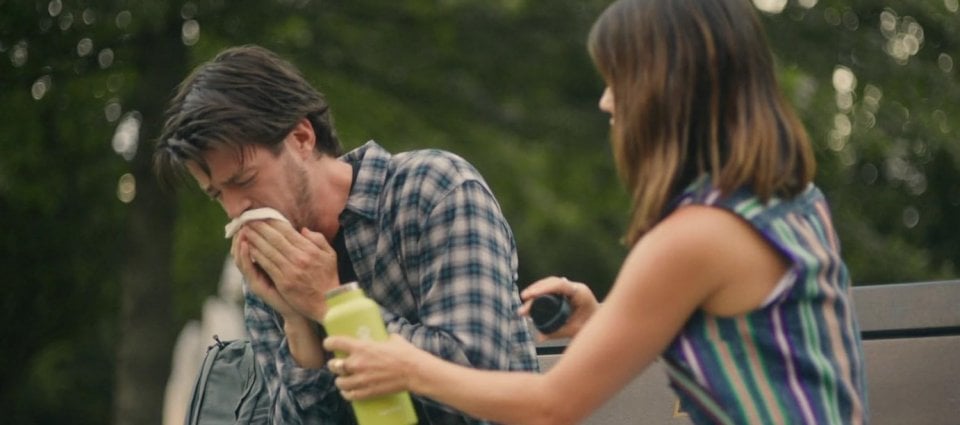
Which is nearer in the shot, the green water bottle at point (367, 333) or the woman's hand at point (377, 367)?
the woman's hand at point (377, 367)

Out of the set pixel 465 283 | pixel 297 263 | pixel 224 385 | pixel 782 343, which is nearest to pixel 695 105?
pixel 782 343

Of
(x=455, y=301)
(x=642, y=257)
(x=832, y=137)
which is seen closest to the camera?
(x=642, y=257)

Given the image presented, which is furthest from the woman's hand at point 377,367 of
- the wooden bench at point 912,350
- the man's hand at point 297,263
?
Answer: the wooden bench at point 912,350

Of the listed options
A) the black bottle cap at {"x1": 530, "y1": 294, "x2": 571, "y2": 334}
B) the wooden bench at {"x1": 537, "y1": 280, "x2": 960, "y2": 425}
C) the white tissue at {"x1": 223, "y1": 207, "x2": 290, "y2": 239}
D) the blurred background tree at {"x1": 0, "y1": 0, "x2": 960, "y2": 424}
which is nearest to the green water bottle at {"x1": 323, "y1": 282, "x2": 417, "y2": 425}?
the black bottle cap at {"x1": 530, "y1": 294, "x2": 571, "y2": 334}

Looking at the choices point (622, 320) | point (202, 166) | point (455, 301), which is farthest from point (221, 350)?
point (622, 320)

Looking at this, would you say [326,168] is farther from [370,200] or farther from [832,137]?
[832,137]

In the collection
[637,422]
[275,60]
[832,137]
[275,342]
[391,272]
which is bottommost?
[832,137]

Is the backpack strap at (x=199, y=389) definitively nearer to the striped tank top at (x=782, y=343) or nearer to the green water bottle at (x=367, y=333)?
the green water bottle at (x=367, y=333)

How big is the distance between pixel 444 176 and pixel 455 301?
0.27 meters

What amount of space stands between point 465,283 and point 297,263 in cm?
30

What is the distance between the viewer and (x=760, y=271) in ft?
7.41

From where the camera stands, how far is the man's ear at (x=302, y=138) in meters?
3.23

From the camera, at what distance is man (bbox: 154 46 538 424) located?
300 cm

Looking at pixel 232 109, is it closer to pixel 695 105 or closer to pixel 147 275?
pixel 695 105
